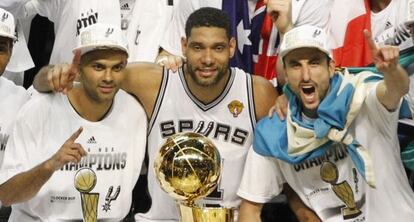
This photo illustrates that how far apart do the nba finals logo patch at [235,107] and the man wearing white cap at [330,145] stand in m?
0.17

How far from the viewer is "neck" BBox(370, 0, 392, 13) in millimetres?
3215

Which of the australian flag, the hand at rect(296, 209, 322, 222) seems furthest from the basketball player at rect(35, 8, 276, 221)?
the australian flag

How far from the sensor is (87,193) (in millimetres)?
2836

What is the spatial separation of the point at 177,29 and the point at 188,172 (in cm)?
185

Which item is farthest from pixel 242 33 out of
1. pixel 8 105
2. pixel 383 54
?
pixel 383 54

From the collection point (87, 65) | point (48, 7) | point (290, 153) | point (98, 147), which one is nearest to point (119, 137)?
point (98, 147)

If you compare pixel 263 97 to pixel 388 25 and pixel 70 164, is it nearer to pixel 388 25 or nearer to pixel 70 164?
pixel 388 25

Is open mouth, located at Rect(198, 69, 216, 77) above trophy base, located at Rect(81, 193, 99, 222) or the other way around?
above

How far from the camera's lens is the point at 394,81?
8.14ft

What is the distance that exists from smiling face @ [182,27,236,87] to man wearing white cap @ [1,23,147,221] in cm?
25

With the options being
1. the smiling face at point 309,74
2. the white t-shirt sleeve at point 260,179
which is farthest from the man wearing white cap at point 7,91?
the smiling face at point 309,74

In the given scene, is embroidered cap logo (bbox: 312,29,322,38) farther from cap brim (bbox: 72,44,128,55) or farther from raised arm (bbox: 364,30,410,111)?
cap brim (bbox: 72,44,128,55)

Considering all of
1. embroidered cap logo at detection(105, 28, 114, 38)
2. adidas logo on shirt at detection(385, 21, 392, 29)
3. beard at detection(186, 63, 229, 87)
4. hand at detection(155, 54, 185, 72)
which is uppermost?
adidas logo on shirt at detection(385, 21, 392, 29)

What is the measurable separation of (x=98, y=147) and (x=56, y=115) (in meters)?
0.18
